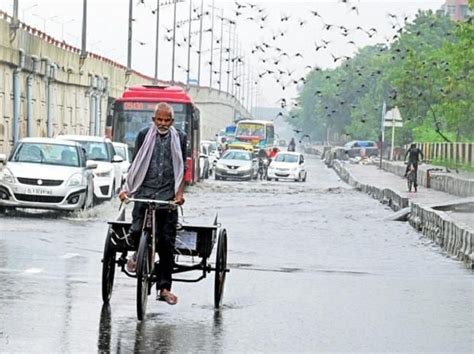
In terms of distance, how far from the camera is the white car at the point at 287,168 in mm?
63188

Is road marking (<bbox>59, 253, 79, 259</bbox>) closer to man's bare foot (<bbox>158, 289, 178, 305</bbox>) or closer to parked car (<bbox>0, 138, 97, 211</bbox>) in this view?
man's bare foot (<bbox>158, 289, 178, 305</bbox>)

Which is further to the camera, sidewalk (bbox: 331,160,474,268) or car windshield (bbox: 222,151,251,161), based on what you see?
car windshield (bbox: 222,151,251,161)

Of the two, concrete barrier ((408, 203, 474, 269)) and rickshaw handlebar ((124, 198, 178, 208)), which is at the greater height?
rickshaw handlebar ((124, 198, 178, 208))

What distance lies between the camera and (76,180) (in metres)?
27.4

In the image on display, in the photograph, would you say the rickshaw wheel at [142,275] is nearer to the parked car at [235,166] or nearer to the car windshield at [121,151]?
the car windshield at [121,151]

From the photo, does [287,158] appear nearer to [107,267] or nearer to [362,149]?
[362,149]

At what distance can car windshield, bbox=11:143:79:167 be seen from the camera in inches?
1096

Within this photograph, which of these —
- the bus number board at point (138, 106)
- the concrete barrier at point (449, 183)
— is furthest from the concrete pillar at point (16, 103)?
the concrete barrier at point (449, 183)

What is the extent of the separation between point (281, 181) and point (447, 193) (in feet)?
61.1

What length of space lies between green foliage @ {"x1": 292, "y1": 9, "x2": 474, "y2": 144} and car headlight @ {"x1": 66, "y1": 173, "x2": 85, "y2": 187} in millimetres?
29362

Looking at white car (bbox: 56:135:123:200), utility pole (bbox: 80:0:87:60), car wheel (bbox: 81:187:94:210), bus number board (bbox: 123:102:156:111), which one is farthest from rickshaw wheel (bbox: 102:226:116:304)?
utility pole (bbox: 80:0:87:60)

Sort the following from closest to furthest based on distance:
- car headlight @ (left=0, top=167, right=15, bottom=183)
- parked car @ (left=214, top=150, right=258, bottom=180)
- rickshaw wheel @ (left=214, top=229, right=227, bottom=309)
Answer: rickshaw wheel @ (left=214, top=229, right=227, bottom=309), car headlight @ (left=0, top=167, right=15, bottom=183), parked car @ (left=214, top=150, right=258, bottom=180)

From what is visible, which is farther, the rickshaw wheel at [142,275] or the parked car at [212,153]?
the parked car at [212,153]

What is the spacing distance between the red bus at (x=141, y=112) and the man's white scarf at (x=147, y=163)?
31.2 meters
